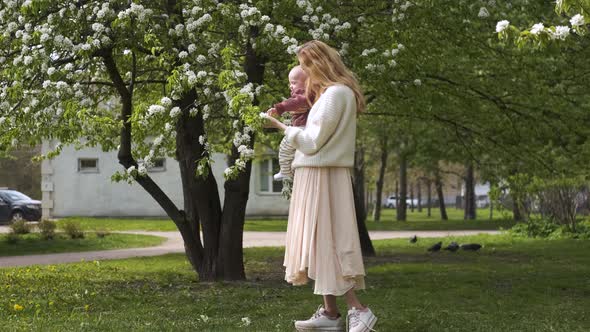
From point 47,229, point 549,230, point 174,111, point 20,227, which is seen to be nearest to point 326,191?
point 174,111

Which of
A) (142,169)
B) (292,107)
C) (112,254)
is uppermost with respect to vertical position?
(292,107)

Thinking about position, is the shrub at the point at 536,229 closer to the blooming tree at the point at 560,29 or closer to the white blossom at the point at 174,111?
the white blossom at the point at 174,111

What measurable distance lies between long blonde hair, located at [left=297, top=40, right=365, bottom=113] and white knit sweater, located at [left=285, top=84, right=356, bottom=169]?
0.27ft

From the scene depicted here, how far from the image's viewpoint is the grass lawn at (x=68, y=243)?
66.0ft

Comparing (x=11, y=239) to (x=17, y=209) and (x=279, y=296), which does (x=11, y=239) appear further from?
(x=17, y=209)

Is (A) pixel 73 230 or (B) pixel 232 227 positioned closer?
(B) pixel 232 227

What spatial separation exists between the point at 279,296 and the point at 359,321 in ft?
14.0

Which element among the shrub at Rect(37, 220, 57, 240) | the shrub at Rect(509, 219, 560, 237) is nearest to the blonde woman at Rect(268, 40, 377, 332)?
the shrub at Rect(37, 220, 57, 240)

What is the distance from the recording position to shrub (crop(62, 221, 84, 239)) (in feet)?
75.5

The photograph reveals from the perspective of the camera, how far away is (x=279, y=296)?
32.7 ft

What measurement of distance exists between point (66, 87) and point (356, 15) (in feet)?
14.7

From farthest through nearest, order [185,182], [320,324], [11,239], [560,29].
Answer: [11,239]
[185,182]
[320,324]
[560,29]

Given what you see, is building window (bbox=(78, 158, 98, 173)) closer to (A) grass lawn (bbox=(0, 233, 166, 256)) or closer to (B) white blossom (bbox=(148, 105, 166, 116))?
(A) grass lawn (bbox=(0, 233, 166, 256))

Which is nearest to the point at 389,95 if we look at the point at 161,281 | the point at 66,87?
the point at 161,281
